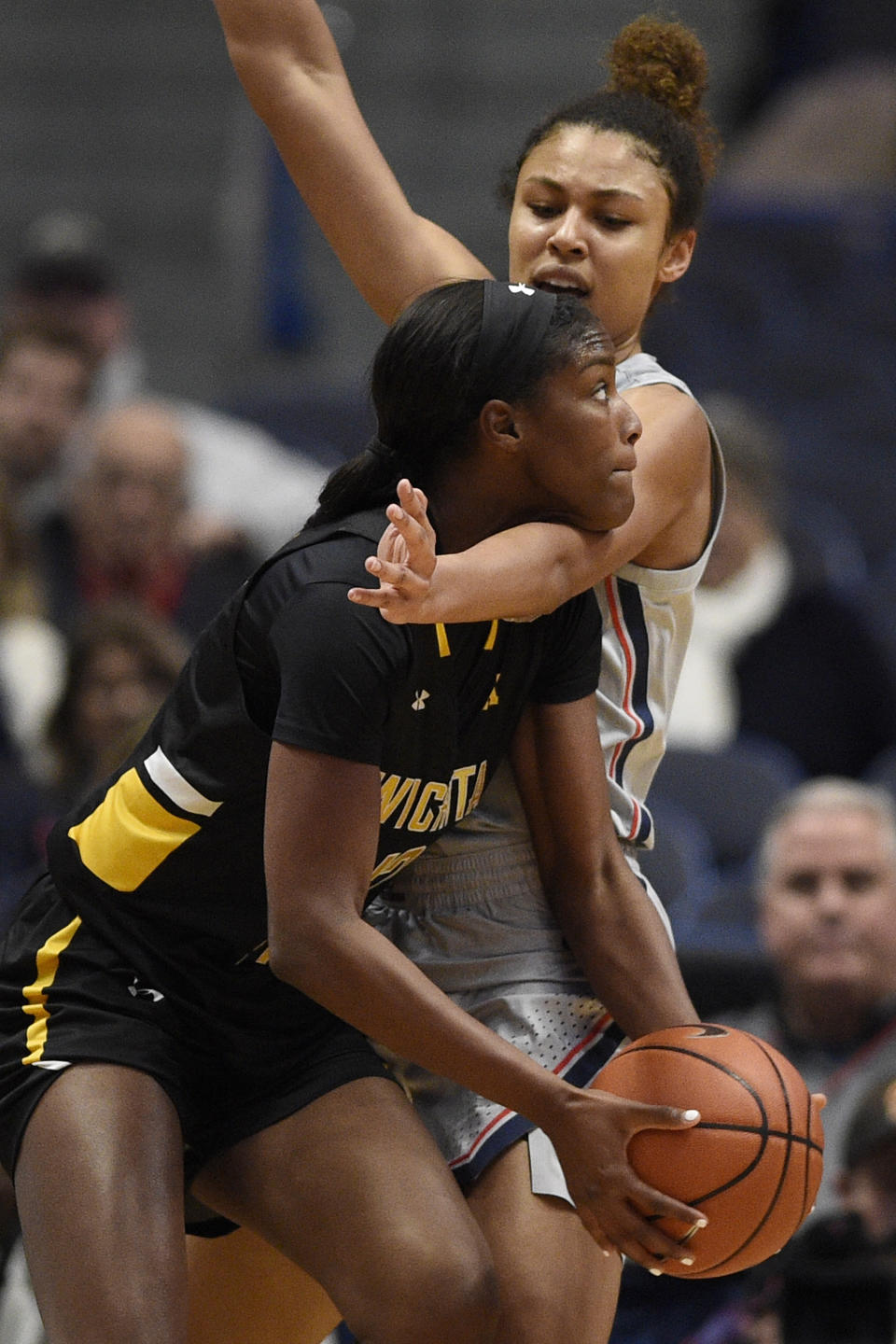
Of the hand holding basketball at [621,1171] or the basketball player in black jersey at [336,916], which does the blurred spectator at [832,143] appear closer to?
the basketball player in black jersey at [336,916]

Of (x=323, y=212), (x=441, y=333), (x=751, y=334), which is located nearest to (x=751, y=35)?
(x=751, y=334)

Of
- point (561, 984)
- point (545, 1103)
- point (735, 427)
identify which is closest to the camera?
point (545, 1103)

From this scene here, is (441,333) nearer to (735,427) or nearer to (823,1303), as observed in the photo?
(823,1303)

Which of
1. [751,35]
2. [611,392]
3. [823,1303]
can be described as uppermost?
[611,392]

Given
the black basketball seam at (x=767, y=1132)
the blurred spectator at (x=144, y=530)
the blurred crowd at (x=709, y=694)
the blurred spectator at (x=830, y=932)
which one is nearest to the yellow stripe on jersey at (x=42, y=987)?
the black basketball seam at (x=767, y=1132)

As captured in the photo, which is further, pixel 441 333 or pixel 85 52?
pixel 85 52

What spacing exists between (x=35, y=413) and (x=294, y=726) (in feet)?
16.2

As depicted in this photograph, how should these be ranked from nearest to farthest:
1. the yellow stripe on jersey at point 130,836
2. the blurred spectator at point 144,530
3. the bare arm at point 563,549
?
the bare arm at point 563,549 → the yellow stripe on jersey at point 130,836 → the blurred spectator at point 144,530

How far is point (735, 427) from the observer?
6.90 meters

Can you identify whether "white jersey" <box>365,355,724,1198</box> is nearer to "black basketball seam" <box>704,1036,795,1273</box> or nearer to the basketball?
the basketball

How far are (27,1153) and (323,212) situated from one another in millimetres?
1514

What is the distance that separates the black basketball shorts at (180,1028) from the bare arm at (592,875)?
1.17 feet

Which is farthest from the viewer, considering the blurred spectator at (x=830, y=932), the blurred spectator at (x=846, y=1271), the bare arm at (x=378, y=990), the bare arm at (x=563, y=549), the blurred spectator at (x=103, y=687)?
the blurred spectator at (x=103, y=687)

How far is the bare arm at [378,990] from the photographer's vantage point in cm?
264
